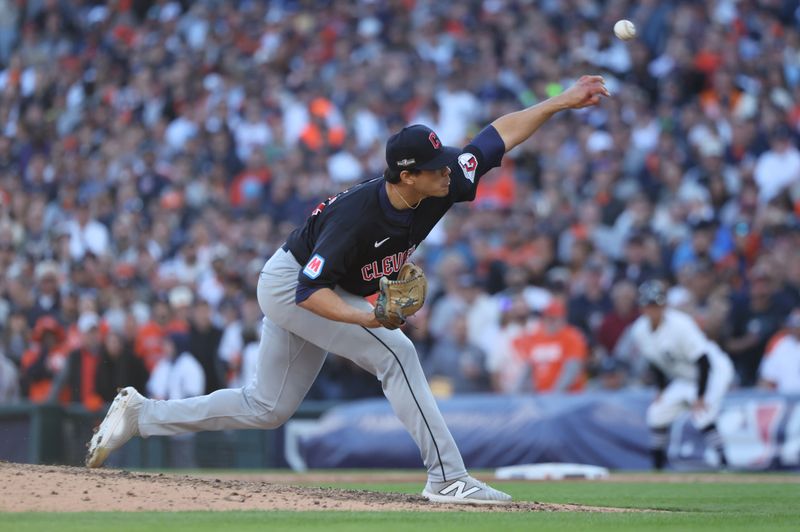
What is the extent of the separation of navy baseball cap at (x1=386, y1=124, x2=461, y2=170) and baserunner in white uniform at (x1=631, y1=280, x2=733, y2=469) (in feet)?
19.6

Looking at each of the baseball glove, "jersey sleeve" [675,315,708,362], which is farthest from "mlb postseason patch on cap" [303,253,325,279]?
"jersey sleeve" [675,315,708,362]

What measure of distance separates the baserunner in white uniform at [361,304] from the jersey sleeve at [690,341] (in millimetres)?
5339

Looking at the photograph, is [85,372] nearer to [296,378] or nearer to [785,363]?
[785,363]

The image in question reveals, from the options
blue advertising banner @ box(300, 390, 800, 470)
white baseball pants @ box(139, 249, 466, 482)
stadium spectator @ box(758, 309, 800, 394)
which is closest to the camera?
white baseball pants @ box(139, 249, 466, 482)

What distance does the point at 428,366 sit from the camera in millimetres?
14078

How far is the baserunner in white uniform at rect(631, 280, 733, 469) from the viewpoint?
12.1 meters

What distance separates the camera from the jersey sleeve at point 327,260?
6613 mm

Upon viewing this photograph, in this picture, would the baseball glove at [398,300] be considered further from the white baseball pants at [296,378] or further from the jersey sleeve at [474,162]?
the jersey sleeve at [474,162]

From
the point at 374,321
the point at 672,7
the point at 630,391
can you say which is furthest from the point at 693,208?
the point at 374,321

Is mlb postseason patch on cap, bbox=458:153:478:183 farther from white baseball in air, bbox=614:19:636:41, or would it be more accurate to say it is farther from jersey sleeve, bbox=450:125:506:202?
white baseball in air, bbox=614:19:636:41

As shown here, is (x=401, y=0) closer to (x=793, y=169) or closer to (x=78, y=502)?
(x=793, y=169)

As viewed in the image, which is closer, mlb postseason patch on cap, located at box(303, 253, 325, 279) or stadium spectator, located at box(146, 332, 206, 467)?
mlb postseason patch on cap, located at box(303, 253, 325, 279)

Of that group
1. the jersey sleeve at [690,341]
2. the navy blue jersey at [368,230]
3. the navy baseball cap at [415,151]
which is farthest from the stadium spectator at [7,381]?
the navy baseball cap at [415,151]

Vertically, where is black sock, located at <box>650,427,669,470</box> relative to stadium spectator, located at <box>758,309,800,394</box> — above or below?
below
